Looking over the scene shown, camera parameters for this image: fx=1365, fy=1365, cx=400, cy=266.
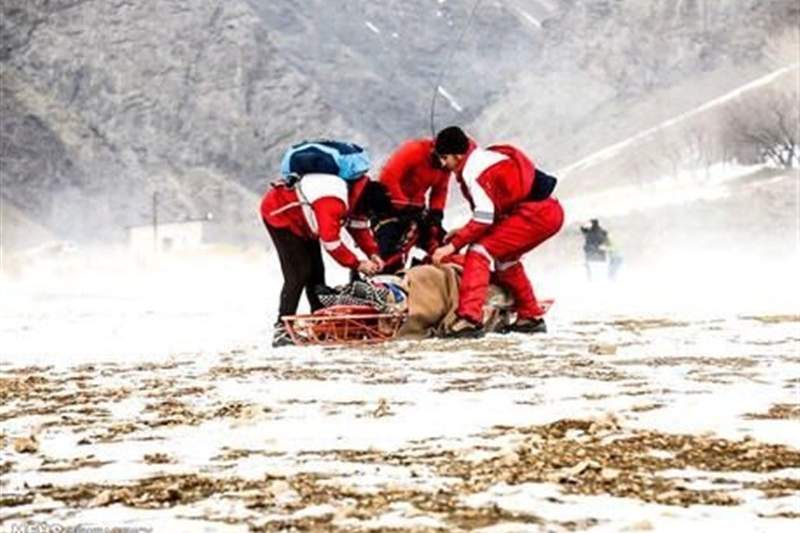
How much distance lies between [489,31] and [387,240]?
145049 mm

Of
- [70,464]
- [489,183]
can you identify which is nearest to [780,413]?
[70,464]

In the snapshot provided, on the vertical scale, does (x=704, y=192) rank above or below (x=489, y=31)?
below

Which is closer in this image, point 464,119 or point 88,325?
point 88,325

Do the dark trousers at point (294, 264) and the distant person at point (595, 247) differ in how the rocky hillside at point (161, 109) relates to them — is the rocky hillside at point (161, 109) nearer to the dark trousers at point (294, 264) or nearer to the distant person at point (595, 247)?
the distant person at point (595, 247)

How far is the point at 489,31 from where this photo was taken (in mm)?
153750

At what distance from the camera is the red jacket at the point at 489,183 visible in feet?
33.5

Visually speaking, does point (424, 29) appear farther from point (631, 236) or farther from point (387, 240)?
point (387, 240)

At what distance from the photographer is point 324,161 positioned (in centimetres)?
1041

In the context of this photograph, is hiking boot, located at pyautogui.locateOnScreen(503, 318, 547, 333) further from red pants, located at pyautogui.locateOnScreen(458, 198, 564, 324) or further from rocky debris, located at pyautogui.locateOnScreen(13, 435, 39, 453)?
rocky debris, located at pyautogui.locateOnScreen(13, 435, 39, 453)

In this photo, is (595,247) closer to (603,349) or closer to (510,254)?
(510,254)

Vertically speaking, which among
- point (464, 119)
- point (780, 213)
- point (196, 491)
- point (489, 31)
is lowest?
point (196, 491)

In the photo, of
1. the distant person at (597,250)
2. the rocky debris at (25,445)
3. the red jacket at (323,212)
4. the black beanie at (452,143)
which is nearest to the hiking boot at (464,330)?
the red jacket at (323,212)

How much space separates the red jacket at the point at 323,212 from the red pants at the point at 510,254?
35.5 inches

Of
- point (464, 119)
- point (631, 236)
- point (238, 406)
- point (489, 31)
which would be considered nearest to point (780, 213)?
point (631, 236)
